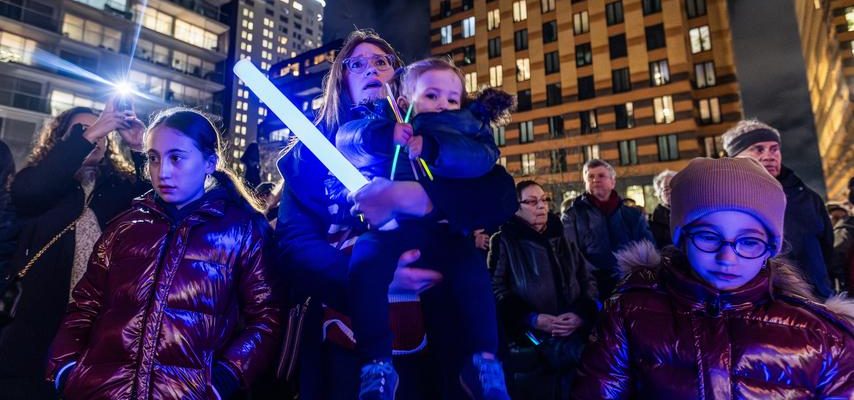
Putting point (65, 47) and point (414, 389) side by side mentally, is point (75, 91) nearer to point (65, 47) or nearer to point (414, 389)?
point (65, 47)

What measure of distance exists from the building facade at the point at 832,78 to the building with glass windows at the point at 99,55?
167ft

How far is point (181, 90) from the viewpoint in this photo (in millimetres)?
34969

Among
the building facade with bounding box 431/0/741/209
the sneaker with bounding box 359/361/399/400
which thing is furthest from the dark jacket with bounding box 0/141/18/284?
the building facade with bounding box 431/0/741/209

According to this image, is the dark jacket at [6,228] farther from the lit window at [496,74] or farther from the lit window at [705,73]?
the lit window at [705,73]

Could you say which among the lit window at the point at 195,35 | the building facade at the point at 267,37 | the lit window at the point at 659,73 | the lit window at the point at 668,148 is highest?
the building facade at the point at 267,37

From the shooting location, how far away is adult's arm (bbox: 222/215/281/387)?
1.89 metres

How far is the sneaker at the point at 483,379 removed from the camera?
1.34 metres

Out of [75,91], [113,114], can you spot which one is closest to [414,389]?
[113,114]

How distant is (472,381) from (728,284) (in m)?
1.14

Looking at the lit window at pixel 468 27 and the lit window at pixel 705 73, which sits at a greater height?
the lit window at pixel 468 27

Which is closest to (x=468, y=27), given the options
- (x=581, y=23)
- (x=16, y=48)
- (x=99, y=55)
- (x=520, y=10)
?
(x=520, y=10)

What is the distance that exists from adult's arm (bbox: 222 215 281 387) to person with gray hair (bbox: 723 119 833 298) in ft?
14.1

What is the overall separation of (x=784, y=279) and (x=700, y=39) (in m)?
43.9

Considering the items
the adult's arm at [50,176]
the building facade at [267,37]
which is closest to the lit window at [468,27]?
the building facade at [267,37]
